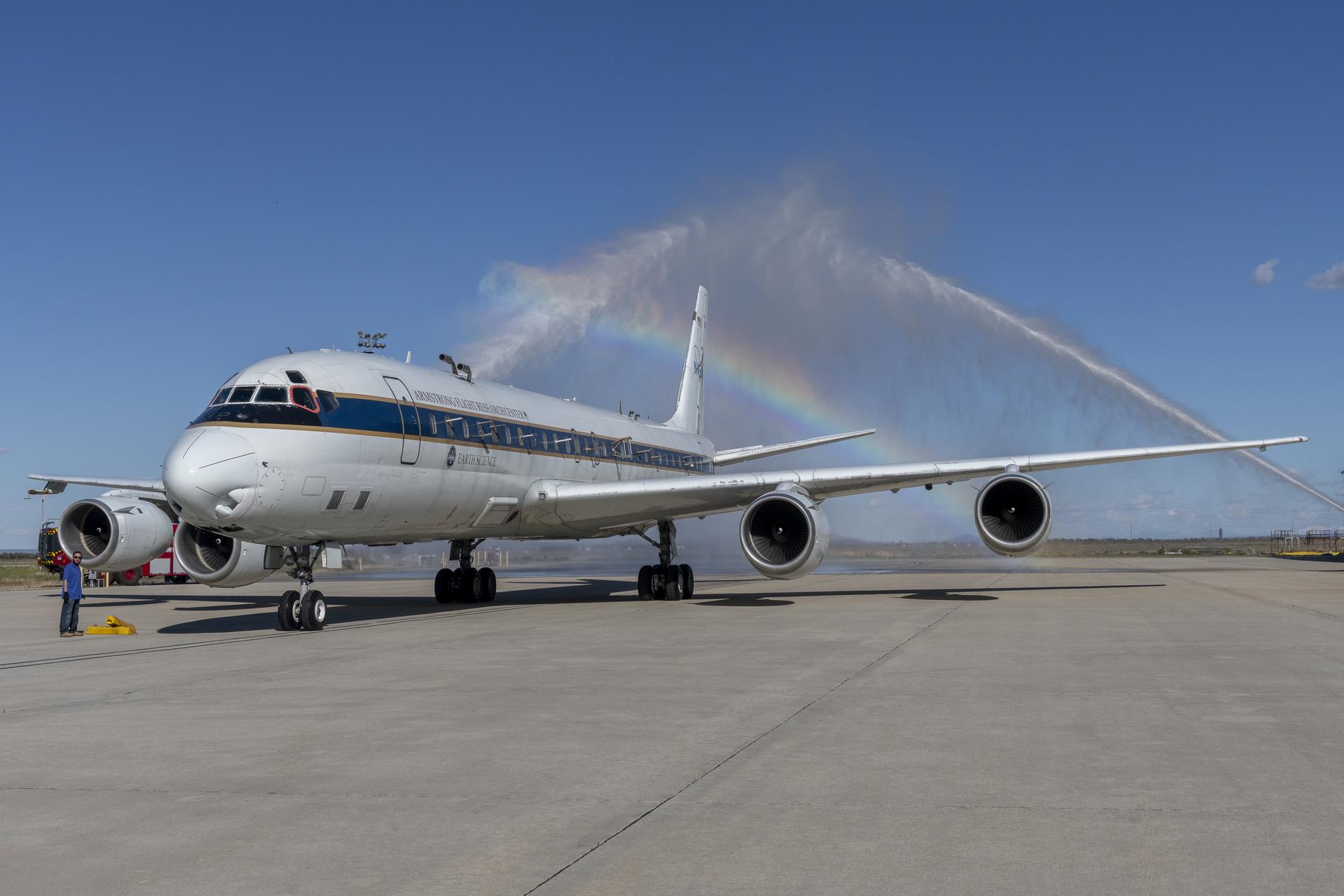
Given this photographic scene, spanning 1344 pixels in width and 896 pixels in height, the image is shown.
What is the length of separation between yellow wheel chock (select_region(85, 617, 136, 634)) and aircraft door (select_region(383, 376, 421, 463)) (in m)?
5.04

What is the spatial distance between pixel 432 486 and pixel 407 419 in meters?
1.29

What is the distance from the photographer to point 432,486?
1870 cm

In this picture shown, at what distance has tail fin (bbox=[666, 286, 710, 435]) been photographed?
3438 centimetres

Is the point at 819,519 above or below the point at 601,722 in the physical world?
above

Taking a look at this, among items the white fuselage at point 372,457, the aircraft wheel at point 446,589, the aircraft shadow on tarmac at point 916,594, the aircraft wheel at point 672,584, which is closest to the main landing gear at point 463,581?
the aircraft wheel at point 446,589

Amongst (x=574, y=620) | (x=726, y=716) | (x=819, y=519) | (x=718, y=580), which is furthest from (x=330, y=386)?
(x=718, y=580)

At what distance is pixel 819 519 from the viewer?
20531 millimetres

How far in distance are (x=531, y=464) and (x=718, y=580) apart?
1518 cm

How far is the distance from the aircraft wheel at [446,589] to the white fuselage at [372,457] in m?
1.87

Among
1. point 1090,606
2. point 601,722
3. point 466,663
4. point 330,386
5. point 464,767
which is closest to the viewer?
point 464,767

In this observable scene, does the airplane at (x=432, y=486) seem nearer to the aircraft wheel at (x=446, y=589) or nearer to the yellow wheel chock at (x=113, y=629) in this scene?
the aircraft wheel at (x=446, y=589)

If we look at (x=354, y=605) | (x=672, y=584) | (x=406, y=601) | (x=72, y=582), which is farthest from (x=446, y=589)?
(x=72, y=582)

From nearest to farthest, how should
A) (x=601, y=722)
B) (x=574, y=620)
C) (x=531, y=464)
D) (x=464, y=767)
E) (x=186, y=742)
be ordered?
(x=464, y=767) → (x=186, y=742) → (x=601, y=722) → (x=574, y=620) → (x=531, y=464)

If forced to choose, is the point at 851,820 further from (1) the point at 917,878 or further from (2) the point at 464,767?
(2) the point at 464,767
